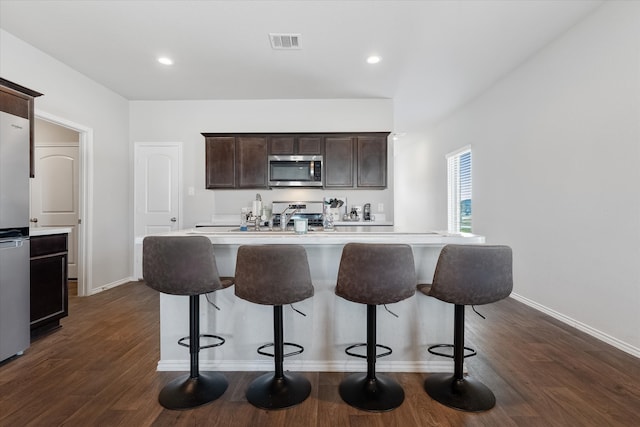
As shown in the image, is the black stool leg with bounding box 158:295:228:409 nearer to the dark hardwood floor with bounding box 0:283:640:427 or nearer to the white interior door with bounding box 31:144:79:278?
the dark hardwood floor with bounding box 0:283:640:427

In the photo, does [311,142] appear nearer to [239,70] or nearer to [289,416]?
[239,70]

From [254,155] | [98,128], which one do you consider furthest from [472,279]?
[98,128]

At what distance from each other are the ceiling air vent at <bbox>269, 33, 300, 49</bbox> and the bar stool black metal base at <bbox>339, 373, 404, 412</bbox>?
307cm

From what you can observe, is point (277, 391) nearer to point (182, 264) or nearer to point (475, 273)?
point (182, 264)

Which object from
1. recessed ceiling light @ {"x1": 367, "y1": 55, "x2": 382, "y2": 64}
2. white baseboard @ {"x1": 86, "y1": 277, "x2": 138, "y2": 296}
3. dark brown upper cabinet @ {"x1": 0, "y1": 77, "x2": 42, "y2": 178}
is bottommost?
white baseboard @ {"x1": 86, "y1": 277, "x2": 138, "y2": 296}

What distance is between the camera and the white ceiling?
2629mm

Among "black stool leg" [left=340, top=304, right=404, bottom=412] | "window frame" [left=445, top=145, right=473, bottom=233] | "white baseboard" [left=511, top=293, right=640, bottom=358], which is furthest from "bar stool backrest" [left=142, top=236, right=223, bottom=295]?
"window frame" [left=445, top=145, right=473, bottom=233]

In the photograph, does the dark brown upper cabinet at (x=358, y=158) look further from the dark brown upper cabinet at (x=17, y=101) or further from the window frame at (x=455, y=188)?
the dark brown upper cabinet at (x=17, y=101)

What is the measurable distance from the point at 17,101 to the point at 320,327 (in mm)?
2841

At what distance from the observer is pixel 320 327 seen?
2178 millimetres

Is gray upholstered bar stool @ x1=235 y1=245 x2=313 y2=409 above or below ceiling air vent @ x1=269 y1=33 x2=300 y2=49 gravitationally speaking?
below

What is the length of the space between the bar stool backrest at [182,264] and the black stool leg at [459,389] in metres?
1.49

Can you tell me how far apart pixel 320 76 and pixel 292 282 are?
3.10 meters

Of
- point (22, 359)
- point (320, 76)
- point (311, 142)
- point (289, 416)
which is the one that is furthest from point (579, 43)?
point (22, 359)
